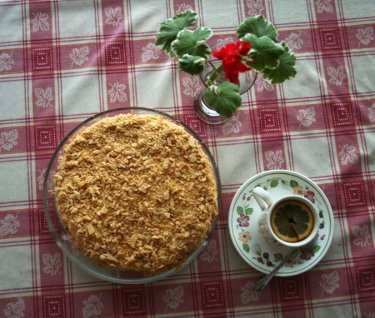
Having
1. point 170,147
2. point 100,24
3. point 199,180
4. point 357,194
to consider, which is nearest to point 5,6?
point 100,24

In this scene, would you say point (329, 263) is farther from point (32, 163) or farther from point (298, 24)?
point (32, 163)

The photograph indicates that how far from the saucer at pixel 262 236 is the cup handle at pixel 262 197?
0.06 metres

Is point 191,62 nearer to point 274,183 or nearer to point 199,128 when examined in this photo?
point 199,128

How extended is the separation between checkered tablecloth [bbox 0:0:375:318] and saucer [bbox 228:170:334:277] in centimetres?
4

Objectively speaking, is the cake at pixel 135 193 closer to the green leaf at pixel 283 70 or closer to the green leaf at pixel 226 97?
the green leaf at pixel 226 97

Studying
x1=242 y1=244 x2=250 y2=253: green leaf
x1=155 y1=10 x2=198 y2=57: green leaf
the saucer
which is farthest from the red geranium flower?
x1=242 y1=244 x2=250 y2=253: green leaf

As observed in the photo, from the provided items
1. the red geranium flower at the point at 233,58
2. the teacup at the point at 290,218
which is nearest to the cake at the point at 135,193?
the teacup at the point at 290,218

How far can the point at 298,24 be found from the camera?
4.56 feet

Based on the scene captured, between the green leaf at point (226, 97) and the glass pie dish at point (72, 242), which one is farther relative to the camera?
the glass pie dish at point (72, 242)

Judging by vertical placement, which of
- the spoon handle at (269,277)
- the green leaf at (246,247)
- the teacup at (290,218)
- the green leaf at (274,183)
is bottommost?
the spoon handle at (269,277)

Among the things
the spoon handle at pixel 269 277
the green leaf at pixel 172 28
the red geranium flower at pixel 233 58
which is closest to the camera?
the red geranium flower at pixel 233 58

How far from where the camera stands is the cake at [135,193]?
3.64 feet

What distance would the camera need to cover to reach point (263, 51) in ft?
3.33

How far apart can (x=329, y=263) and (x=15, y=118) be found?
0.97 meters
